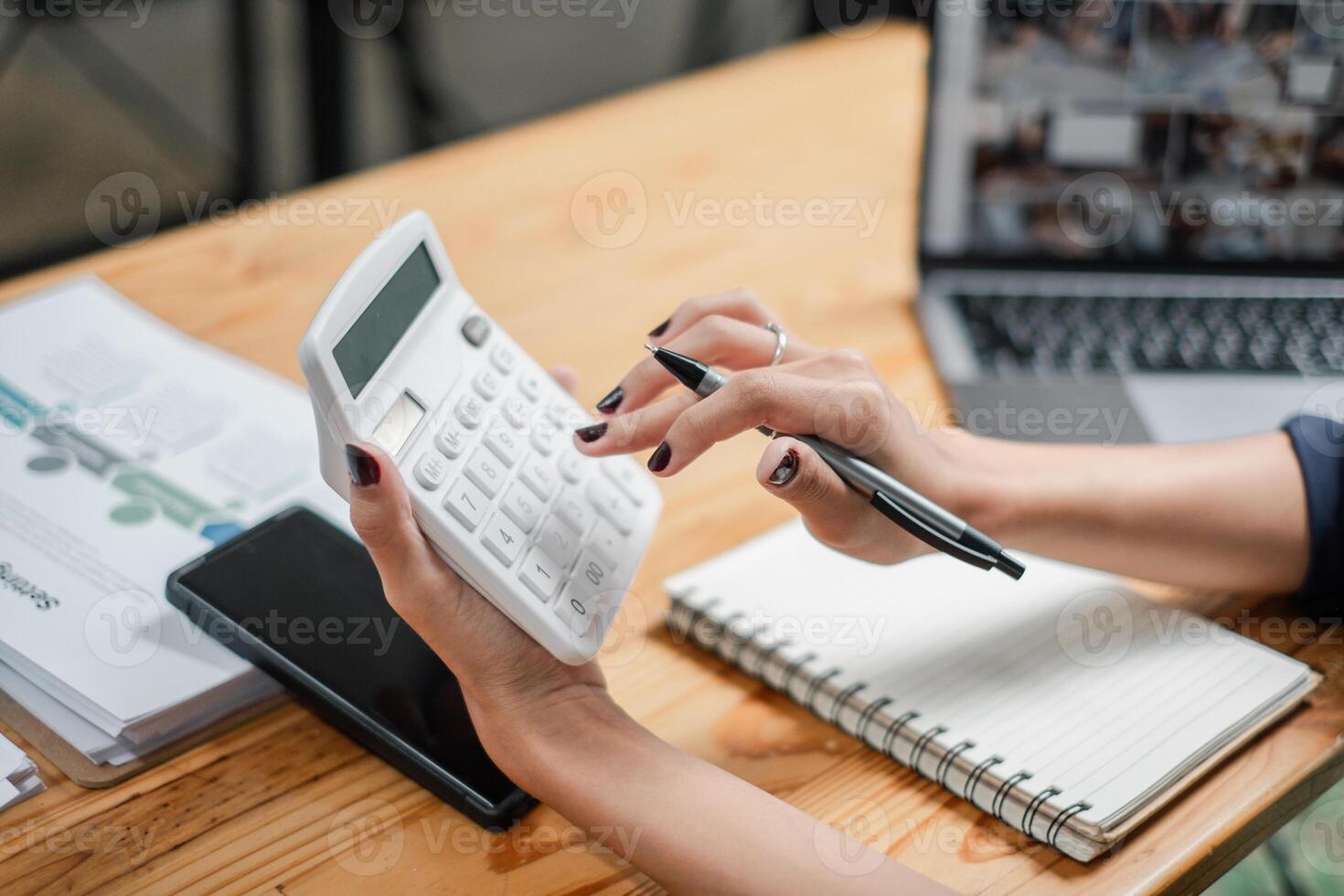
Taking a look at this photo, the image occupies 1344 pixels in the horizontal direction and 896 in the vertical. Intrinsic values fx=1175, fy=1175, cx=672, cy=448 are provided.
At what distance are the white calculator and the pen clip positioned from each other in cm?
13

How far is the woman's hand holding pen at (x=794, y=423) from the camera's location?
55cm

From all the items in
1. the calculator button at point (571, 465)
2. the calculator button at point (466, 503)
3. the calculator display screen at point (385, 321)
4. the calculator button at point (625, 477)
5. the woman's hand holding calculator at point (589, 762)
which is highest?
the calculator display screen at point (385, 321)

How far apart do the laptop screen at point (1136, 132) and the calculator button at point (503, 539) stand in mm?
525

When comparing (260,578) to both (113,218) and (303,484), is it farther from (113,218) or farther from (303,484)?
(113,218)

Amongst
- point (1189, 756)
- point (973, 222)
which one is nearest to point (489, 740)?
point (1189, 756)

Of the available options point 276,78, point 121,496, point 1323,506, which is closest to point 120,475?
point 121,496

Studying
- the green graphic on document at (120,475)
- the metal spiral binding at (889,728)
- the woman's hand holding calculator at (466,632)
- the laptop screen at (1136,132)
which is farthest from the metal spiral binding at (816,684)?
the laptop screen at (1136,132)

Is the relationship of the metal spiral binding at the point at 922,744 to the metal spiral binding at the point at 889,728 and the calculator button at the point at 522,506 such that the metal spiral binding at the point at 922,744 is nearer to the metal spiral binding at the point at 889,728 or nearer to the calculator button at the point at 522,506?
the metal spiral binding at the point at 889,728

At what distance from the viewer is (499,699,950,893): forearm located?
1.57 ft

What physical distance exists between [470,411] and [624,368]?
1.02ft

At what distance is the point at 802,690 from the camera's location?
58cm

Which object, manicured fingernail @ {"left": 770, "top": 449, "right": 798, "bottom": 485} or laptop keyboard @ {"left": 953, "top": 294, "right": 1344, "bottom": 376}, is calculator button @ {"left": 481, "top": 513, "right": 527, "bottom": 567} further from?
laptop keyboard @ {"left": 953, "top": 294, "right": 1344, "bottom": 376}

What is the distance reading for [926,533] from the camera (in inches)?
21.7

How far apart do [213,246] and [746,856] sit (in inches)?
29.5
